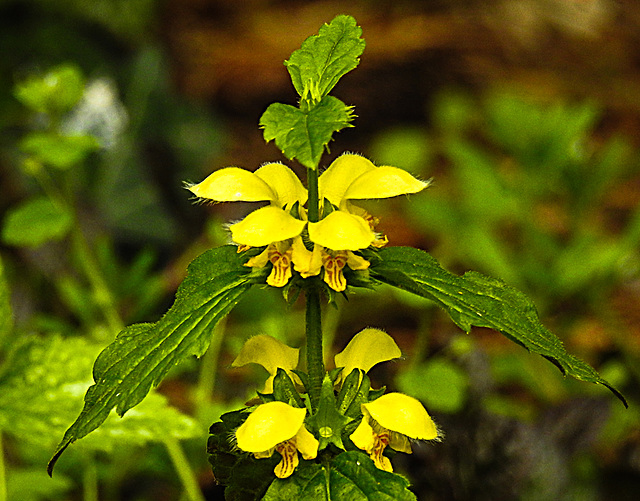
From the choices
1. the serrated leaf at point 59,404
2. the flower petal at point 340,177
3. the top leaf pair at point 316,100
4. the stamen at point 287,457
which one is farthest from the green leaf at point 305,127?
the serrated leaf at point 59,404

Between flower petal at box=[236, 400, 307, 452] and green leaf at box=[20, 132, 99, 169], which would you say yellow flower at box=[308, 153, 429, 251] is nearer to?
flower petal at box=[236, 400, 307, 452]

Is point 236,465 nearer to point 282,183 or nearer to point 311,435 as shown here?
point 311,435

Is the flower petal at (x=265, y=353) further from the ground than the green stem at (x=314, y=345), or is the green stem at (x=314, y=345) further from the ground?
the green stem at (x=314, y=345)

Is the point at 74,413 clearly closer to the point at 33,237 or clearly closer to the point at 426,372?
the point at 33,237

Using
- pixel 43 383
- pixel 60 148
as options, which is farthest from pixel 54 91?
pixel 43 383

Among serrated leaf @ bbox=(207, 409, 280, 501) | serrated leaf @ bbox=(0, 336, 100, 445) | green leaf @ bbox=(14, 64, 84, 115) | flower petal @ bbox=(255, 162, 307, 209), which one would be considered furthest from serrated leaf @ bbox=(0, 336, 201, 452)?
green leaf @ bbox=(14, 64, 84, 115)

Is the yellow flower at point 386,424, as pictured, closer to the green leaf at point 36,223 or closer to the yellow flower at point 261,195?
the yellow flower at point 261,195
